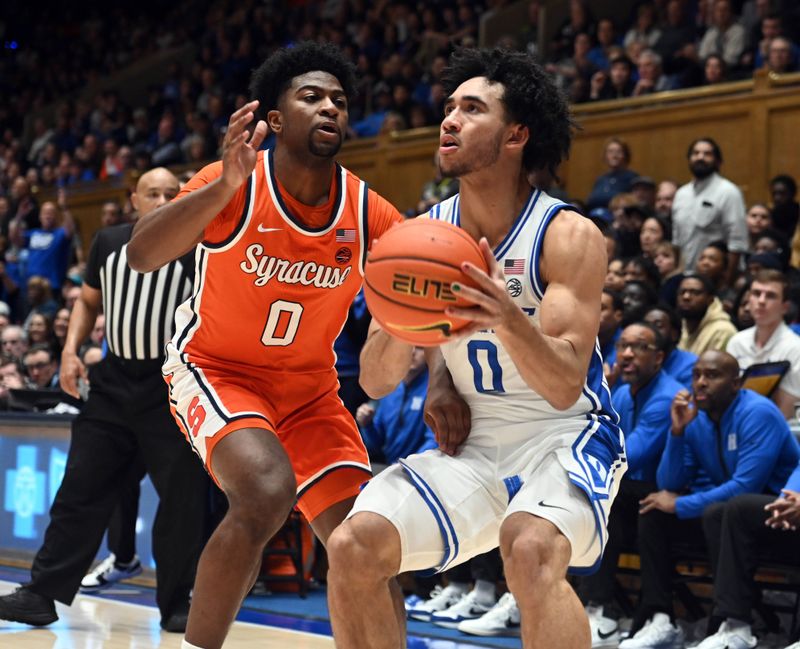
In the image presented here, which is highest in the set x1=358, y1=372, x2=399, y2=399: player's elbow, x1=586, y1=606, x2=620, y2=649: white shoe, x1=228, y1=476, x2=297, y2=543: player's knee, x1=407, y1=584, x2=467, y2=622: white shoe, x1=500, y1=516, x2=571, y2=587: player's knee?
x1=358, y1=372, x2=399, y2=399: player's elbow

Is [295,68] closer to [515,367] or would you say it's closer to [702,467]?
[515,367]

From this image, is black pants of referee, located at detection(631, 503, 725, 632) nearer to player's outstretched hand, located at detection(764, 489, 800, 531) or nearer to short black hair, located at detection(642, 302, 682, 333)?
player's outstretched hand, located at detection(764, 489, 800, 531)

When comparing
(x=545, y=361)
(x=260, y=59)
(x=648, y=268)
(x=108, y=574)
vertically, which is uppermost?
(x=260, y=59)

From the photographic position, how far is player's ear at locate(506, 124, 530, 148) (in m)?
3.82

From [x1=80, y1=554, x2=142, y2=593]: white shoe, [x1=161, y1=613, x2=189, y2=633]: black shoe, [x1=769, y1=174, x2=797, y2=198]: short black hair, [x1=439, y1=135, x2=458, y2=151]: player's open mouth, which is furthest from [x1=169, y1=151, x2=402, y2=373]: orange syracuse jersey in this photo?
[x1=769, y1=174, x2=797, y2=198]: short black hair

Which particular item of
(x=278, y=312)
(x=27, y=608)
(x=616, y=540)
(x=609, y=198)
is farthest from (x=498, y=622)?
(x=609, y=198)

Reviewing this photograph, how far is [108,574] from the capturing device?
755 cm

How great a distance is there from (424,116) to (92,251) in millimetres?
7333

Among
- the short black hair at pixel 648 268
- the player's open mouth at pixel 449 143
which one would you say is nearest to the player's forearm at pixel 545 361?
the player's open mouth at pixel 449 143

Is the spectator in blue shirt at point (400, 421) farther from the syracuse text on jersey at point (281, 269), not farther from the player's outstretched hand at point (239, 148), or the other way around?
the player's outstretched hand at point (239, 148)

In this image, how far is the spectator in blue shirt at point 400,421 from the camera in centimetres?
736

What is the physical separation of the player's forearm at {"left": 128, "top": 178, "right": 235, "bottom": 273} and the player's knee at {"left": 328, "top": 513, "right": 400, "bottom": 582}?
1125mm

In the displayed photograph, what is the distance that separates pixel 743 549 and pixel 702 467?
2.23 ft

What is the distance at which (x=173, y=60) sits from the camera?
2075cm
